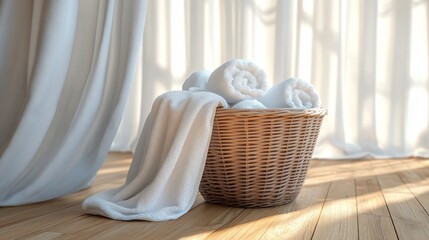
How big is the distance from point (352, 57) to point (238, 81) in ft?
5.33

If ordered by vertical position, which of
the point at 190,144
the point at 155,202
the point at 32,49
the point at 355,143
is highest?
the point at 32,49

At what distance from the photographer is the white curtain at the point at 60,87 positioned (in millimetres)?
1466

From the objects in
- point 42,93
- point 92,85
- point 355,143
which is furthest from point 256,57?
point 42,93

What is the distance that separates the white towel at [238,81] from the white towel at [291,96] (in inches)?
1.8

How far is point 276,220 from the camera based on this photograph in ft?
4.16

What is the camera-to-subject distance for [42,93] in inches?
57.8

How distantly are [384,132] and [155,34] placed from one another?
1457 mm

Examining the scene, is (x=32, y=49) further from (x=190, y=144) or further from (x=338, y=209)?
(x=338, y=209)

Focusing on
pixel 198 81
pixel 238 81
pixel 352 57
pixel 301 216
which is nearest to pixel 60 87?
pixel 198 81

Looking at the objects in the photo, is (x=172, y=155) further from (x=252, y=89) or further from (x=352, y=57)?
(x=352, y=57)

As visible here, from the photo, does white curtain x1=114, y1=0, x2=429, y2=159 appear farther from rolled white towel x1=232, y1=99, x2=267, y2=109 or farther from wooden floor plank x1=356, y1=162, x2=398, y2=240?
rolled white towel x1=232, y1=99, x2=267, y2=109

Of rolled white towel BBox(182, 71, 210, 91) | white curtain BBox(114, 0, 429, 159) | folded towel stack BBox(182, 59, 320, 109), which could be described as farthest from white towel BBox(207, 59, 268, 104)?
white curtain BBox(114, 0, 429, 159)

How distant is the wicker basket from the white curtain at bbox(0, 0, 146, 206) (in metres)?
0.43

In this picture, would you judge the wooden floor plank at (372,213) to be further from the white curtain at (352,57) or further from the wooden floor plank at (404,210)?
the white curtain at (352,57)
